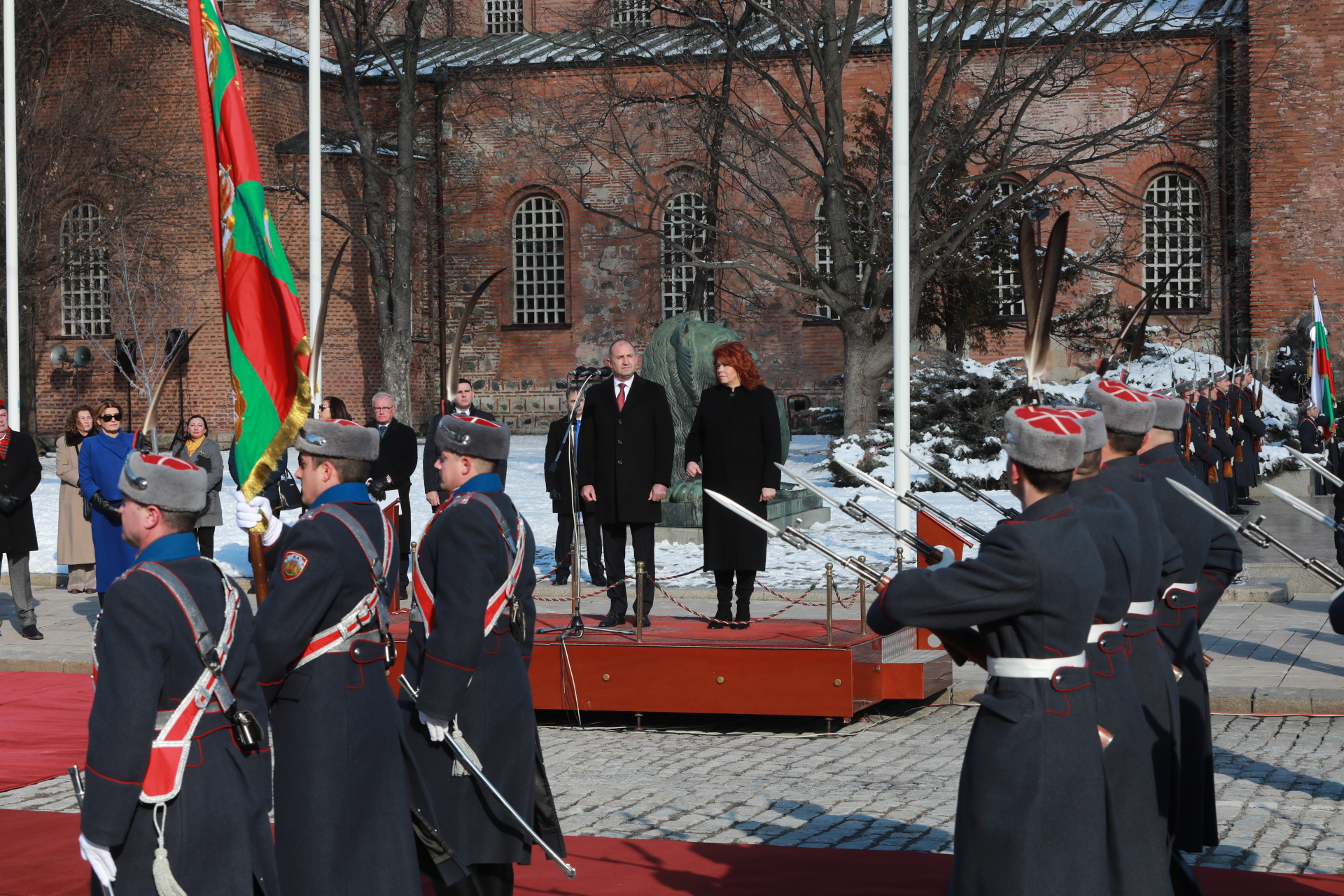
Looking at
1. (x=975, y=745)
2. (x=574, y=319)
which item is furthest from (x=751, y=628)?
(x=574, y=319)

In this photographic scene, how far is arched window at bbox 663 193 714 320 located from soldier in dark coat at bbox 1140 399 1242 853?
86.0 ft

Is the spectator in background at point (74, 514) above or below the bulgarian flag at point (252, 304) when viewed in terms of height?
below

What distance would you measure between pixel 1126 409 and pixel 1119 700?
141cm

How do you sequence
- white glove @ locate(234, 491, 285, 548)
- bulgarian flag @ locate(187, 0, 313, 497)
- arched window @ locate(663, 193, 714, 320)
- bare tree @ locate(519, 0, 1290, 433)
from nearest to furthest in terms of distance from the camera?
white glove @ locate(234, 491, 285, 548) < bulgarian flag @ locate(187, 0, 313, 497) < bare tree @ locate(519, 0, 1290, 433) < arched window @ locate(663, 193, 714, 320)

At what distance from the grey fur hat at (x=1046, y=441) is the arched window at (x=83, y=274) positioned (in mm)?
31142

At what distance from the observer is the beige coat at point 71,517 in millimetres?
14602

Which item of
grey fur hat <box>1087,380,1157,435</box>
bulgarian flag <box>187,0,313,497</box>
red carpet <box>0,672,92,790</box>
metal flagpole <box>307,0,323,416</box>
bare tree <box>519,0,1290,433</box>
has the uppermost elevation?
bare tree <box>519,0,1290,433</box>

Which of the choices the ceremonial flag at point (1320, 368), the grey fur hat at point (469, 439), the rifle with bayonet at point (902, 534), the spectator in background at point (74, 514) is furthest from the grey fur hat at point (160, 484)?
the ceremonial flag at point (1320, 368)

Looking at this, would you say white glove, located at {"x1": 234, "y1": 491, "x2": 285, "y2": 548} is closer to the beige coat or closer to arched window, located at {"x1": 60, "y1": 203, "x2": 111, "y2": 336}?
the beige coat

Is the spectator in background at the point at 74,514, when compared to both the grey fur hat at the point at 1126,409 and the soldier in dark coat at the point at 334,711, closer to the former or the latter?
the soldier in dark coat at the point at 334,711

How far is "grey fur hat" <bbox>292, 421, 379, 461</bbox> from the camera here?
4859mm

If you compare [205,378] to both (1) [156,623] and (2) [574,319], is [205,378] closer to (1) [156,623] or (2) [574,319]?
(2) [574,319]

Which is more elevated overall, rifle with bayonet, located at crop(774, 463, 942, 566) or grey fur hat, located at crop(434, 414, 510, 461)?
grey fur hat, located at crop(434, 414, 510, 461)

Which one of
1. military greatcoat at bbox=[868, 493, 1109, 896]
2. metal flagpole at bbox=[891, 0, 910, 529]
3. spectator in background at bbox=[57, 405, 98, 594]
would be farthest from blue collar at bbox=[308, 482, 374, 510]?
spectator in background at bbox=[57, 405, 98, 594]
